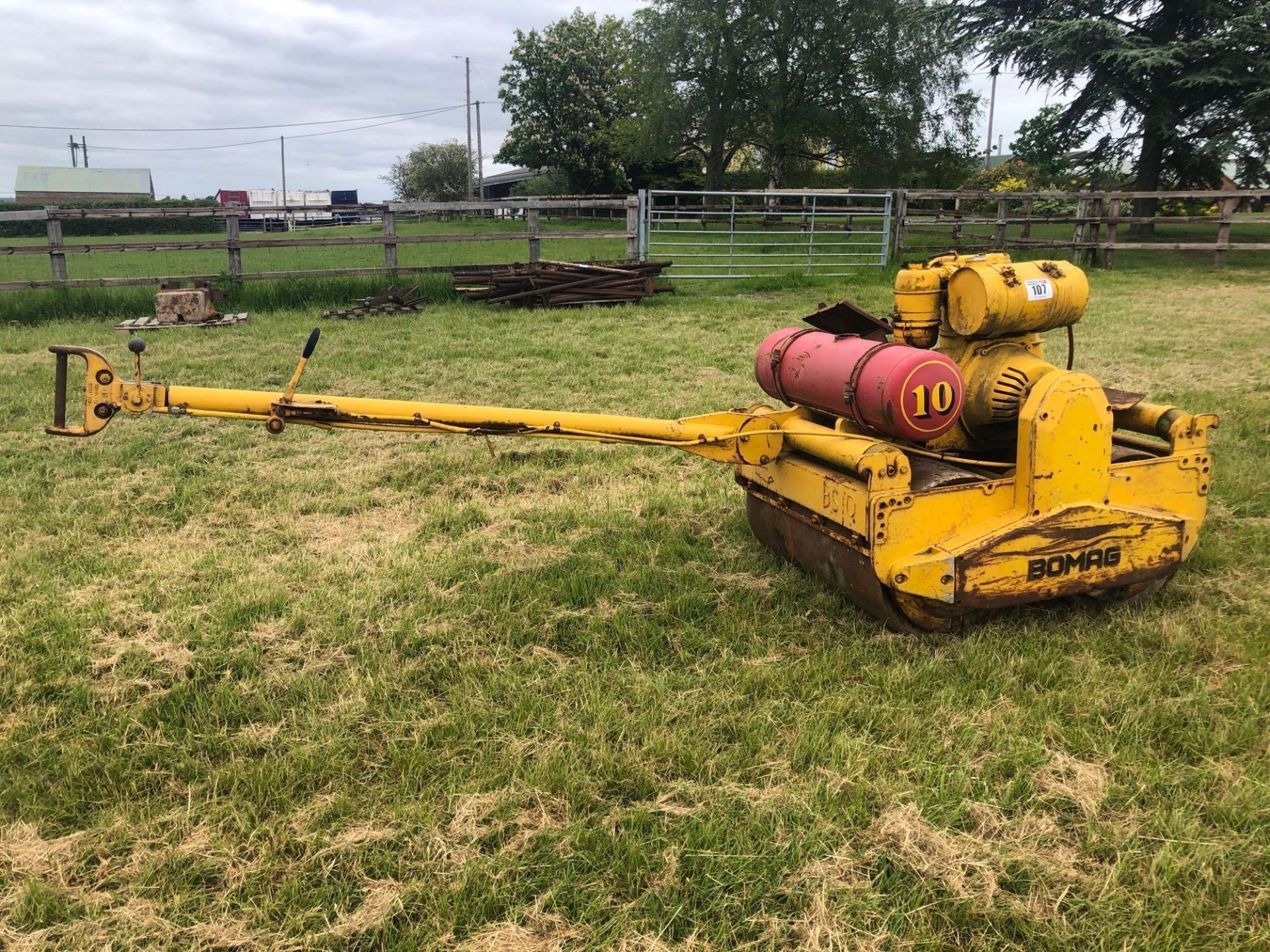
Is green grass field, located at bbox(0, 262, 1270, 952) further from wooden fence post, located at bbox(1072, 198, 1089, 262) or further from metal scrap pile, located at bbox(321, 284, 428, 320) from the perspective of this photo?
wooden fence post, located at bbox(1072, 198, 1089, 262)

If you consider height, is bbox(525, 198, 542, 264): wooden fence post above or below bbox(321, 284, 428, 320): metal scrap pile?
above

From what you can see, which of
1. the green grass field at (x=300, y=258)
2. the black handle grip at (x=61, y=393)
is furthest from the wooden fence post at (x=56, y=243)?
the black handle grip at (x=61, y=393)

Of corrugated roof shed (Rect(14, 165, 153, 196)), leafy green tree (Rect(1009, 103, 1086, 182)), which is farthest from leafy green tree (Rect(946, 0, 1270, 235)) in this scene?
corrugated roof shed (Rect(14, 165, 153, 196))

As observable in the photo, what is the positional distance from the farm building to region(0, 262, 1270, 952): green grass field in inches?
2936

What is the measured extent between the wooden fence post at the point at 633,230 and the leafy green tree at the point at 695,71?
21.1m

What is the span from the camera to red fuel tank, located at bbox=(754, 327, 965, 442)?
139 inches

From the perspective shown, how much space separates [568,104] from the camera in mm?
49031

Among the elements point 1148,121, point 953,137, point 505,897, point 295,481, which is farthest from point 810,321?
point 953,137

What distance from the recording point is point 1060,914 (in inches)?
93.1

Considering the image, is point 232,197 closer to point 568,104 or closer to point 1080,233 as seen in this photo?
point 568,104

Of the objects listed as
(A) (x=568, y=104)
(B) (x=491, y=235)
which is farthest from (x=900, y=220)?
(A) (x=568, y=104)

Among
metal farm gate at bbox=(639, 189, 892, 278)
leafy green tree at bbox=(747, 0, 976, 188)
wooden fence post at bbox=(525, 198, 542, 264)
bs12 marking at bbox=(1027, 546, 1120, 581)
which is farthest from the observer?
leafy green tree at bbox=(747, 0, 976, 188)

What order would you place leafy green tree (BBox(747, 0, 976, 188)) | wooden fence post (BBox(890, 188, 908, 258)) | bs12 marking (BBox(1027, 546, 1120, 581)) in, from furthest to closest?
leafy green tree (BBox(747, 0, 976, 188)) < wooden fence post (BBox(890, 188, 908, 258)) < bs12 marking (BBox(1027, 546, 1120, 581))

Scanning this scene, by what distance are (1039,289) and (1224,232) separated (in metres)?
18.0
